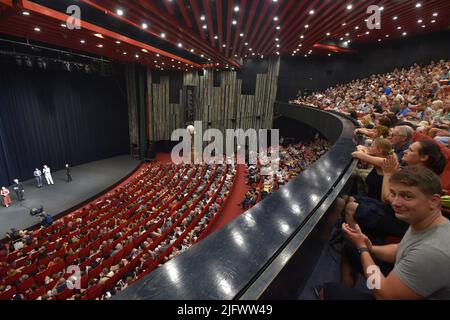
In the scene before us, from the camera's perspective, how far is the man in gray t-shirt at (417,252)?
994 mm

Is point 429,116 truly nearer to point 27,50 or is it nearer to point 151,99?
point 27,50

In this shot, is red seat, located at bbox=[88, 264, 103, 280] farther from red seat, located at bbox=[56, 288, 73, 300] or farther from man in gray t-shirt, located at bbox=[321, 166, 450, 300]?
man in gray t-shirt, located at bbox=[321, 166, 450, 300]

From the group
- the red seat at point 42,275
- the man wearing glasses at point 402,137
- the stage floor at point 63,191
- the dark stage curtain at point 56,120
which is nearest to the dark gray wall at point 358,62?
the dark stage curtain at point 56,120

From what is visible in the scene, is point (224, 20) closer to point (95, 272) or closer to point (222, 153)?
point (95, 272)

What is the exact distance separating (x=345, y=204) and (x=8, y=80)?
46.4 ft

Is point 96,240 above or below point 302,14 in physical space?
below

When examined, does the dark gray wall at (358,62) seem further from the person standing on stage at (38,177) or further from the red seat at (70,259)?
the red seat at (70,259)

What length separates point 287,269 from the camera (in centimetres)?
100

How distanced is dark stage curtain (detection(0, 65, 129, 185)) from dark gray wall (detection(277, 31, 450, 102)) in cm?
1156

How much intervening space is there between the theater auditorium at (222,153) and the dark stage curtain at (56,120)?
0.07 meters

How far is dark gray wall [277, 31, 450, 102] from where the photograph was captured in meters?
12.4

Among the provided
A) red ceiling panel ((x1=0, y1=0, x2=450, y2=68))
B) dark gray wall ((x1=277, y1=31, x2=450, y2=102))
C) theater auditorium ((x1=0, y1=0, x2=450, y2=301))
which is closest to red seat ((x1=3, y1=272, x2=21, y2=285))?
theater auditorium ((x1=0, y1=0, x2=450, y2=301))

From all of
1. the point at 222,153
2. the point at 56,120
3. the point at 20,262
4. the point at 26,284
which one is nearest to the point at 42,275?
the point at 26,284
